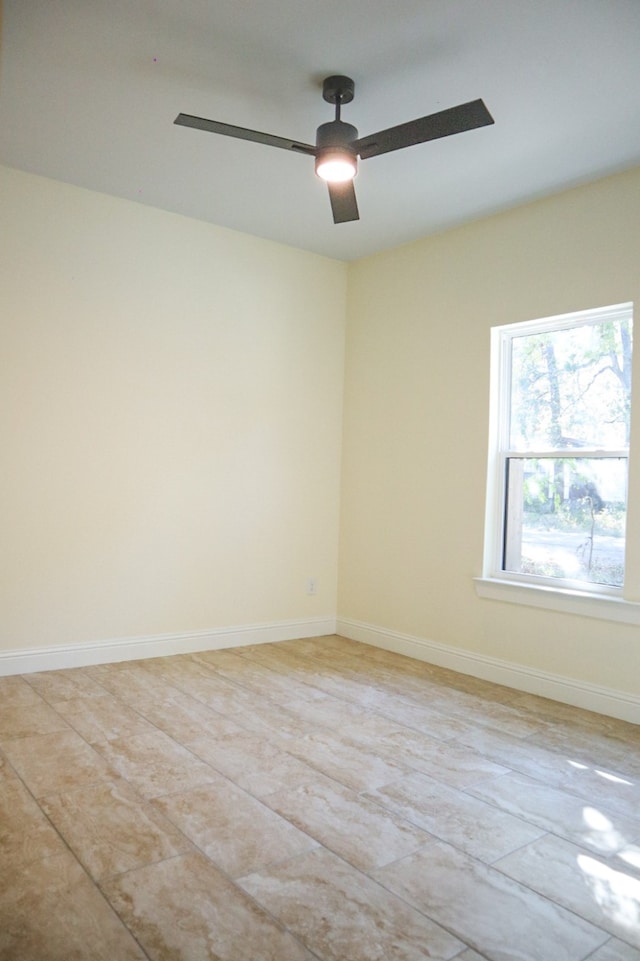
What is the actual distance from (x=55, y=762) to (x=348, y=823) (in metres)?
1.18

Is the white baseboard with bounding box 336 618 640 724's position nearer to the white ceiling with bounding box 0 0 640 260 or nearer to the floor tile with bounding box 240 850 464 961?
the floor tile with bounding box 240 850 464 961

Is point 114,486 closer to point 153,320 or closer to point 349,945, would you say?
point 153,320

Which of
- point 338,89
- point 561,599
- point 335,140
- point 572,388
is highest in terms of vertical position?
point 338,89

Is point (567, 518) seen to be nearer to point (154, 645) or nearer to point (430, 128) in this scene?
point (430, 128)

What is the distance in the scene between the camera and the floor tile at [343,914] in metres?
1.61

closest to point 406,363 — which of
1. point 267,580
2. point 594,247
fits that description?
point 594,247

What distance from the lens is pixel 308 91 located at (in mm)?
2760

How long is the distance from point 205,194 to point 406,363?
5.34 ft

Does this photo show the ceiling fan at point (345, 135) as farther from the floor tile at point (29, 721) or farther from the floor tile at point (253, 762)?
the floor tile at point (29, 721)

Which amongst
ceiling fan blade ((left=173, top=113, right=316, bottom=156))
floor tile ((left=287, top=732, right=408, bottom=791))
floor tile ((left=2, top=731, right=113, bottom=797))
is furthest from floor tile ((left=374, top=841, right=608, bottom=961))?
ceiling fan blade ((left=173, top=113, right=316, bottom=156))

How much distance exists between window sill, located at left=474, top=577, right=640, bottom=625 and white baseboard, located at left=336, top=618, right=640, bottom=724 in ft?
1.16

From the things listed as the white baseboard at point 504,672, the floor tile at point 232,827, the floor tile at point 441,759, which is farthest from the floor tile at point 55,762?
the white baseboard at point 504,672

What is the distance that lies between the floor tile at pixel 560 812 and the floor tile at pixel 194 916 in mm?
1029

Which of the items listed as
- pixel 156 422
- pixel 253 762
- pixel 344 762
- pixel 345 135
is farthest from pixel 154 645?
pixel 345 135
